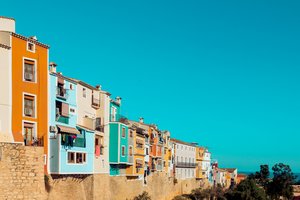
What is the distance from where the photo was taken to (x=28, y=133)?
104 ft

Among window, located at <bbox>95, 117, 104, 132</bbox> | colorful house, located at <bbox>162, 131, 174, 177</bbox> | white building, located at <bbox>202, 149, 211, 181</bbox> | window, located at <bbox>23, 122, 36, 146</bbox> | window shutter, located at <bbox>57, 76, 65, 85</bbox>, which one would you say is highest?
window shutter, located at <bbox>57, 76, 65, 85</bbox>

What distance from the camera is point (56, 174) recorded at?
113ft

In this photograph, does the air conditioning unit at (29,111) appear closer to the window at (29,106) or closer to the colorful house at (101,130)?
the window at (29,106)

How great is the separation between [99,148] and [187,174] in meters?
50.0

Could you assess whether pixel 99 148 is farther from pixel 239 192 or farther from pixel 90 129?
pixel 239 192

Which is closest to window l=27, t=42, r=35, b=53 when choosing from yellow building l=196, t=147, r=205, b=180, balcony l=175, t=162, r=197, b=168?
balcony l=175, t=162, r=197, b=168

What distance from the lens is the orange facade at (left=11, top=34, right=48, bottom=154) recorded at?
100ft

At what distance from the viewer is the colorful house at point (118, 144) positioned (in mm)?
47094

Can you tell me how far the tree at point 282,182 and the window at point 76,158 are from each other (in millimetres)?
53506

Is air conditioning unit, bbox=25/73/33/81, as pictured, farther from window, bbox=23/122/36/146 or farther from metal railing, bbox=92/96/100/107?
metal railing, bbox=92/96/100/107

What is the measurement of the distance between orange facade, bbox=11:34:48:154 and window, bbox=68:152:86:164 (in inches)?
134

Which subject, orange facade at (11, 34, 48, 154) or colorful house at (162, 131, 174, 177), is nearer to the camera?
orange facade at (11, 34, 48, 154)

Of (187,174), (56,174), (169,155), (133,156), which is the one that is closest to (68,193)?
(56,174)

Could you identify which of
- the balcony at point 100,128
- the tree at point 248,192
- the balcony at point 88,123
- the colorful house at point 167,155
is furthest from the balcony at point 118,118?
the tree at point 248,192
